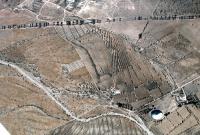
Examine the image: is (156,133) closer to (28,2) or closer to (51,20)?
(51,20)

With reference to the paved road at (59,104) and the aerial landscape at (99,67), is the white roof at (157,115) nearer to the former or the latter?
the aerial landscape at (99,67)

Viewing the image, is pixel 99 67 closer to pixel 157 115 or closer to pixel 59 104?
pixel 59 104

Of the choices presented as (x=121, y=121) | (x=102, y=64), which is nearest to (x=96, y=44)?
(x=102, y=64)

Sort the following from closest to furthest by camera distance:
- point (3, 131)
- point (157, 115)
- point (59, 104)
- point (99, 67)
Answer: point (3, 131) → point (157, 115) → point (59, 104) → point (99, 67)

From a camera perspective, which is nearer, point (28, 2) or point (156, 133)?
point (156, 133)

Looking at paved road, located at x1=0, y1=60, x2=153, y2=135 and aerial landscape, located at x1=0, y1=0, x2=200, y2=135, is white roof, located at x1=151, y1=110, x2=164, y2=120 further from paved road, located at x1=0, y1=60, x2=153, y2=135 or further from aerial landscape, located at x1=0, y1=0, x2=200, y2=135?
paved road, located at x1=0, y1=60, x2=153, y2=135

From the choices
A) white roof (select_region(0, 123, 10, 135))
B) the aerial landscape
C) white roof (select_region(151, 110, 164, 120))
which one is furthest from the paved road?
white roof (select_region(0, 123, 10, 135))

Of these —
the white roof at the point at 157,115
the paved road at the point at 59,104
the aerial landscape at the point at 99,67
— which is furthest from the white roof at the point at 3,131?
the white roof at the point at 157,115

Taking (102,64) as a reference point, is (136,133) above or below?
below

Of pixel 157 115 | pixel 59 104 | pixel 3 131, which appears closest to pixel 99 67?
pixel 59 104
